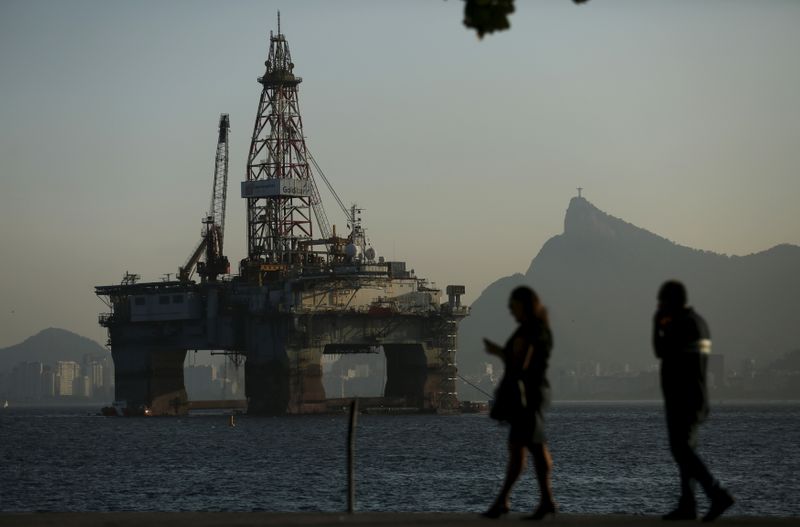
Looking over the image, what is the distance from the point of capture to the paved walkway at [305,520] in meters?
21.3

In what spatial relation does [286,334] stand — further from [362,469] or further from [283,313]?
[362,469]

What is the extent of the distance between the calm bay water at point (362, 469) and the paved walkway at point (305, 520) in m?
28.9

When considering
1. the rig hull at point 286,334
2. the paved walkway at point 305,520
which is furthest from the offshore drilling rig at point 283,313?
the paved walkway at point 305,520

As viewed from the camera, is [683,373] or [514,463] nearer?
[683,373]

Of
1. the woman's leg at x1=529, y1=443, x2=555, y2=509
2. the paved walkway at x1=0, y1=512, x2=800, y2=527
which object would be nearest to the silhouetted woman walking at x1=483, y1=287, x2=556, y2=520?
the woman's leg at x1=529, y1=443, x2=555, y2=509

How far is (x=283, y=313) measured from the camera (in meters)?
153

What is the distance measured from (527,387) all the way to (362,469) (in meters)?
59.1

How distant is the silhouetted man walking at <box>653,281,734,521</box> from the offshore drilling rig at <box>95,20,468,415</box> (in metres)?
131

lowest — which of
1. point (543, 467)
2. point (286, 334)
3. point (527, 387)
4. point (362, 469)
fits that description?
point (362, 469)

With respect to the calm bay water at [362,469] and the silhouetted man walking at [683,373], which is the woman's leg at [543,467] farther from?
the calm bay water at [362,469]

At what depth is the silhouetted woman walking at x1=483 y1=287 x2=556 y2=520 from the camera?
21.5m

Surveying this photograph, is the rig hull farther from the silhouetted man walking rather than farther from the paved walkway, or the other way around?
the silhouetted man walking

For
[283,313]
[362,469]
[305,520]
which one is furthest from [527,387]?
[283,313]

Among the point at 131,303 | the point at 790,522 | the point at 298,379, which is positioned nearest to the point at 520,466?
the point at 790,522
